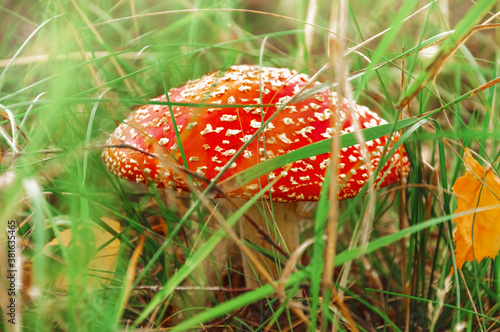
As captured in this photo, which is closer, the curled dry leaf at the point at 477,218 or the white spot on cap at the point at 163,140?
the curled dry leaf at the point at 477,218

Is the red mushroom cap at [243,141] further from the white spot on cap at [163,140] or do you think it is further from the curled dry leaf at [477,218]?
the curled dry leaf at [477,218]

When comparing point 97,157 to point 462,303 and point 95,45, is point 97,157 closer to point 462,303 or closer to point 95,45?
point 95,45

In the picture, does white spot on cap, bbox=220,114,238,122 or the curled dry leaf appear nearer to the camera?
the curled dry leaf

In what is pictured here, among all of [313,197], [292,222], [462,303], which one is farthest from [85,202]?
[462,303]

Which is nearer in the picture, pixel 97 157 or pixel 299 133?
pixel 299 133

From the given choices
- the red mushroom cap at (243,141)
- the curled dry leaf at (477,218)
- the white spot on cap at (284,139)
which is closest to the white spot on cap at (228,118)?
the red mushroom cap at (243,141)

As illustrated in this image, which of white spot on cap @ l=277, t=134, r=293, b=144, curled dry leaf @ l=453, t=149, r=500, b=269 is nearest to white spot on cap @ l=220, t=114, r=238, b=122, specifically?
white spot on cap @ l=277, t=134, r=293, b=144

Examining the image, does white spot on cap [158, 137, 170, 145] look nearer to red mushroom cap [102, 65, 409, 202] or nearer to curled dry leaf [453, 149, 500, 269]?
red mushroom cap [102, 65, 409, 202]
